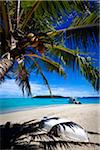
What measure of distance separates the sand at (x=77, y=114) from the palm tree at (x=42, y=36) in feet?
0.75

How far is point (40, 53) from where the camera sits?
10.2 feet

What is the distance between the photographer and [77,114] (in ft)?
10.9

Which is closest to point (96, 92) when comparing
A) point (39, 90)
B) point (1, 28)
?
point (39, 90)

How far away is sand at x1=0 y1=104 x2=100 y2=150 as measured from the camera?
10.7 ft

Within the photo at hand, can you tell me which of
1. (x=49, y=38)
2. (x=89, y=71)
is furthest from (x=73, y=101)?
(x=49, y=38)

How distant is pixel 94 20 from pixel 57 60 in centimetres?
57

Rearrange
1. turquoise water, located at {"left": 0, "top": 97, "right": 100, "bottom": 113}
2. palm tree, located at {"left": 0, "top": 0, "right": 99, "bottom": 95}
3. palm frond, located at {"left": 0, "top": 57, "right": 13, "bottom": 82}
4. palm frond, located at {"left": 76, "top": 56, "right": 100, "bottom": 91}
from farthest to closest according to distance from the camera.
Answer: palm frond, located at {"left": 76, "top": 56, "right": 100, "bottom": 91} → turquoise water, located at {"left": 0, "top": 97, "right": 100, "bottom": 113} → palm tree, located at {"left": 0, "top": 0, "right": 99, "bottom": 95} → palm frond, located at {"left": 0, "top": 57, "right": 13, "bottom": 82}

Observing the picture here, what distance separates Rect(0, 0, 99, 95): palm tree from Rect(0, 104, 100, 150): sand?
229mm

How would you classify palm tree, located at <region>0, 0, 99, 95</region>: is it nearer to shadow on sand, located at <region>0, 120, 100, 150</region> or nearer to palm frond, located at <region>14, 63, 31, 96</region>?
palm frond, located at <region>14, 63, 31, 96</region>

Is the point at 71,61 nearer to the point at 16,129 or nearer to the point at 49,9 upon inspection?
the point at 49,9

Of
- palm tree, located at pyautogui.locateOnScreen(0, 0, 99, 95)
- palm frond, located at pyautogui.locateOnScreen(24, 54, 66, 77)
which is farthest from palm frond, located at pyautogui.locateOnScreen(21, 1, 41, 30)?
palm frond, located at pyautogui.locateOnScreen(24, 54, 66, 77)

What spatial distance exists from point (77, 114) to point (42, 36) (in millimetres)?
933

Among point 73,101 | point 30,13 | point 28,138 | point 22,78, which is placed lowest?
point 28,138

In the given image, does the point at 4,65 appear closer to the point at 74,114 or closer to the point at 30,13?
the point at 30,13
